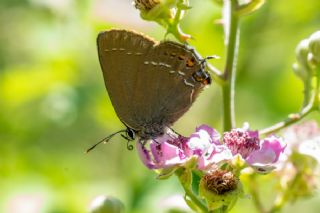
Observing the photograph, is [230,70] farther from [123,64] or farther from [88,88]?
[88,88]

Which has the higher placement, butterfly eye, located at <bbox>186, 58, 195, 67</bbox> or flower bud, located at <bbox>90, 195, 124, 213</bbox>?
butterfly eye, located at <bbox>186, 58, 195, 67</bbox>

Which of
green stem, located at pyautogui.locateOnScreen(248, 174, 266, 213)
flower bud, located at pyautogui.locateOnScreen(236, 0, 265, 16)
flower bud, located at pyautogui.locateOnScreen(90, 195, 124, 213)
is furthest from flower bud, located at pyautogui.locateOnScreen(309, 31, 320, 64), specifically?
flower bud, located at pyautogui.locateOnScreen(90, 195, 124, 213)

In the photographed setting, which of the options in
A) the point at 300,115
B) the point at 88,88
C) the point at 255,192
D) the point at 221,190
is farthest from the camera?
the point at 88,88

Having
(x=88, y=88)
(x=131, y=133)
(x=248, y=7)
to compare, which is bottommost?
(x=88, y=88)

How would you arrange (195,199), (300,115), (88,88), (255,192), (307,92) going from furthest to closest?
1. (88,88)
2. (255,192)
3. (307,92)
4. (300,115)
5. (195,199)

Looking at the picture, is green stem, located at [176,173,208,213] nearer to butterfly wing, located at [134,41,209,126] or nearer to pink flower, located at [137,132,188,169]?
pink flower, located at [137,132,188,169]

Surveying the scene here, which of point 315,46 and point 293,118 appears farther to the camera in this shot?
point 315,46

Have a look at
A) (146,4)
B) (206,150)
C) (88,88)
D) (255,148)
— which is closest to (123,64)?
(146,4)

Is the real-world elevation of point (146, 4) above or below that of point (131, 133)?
above
